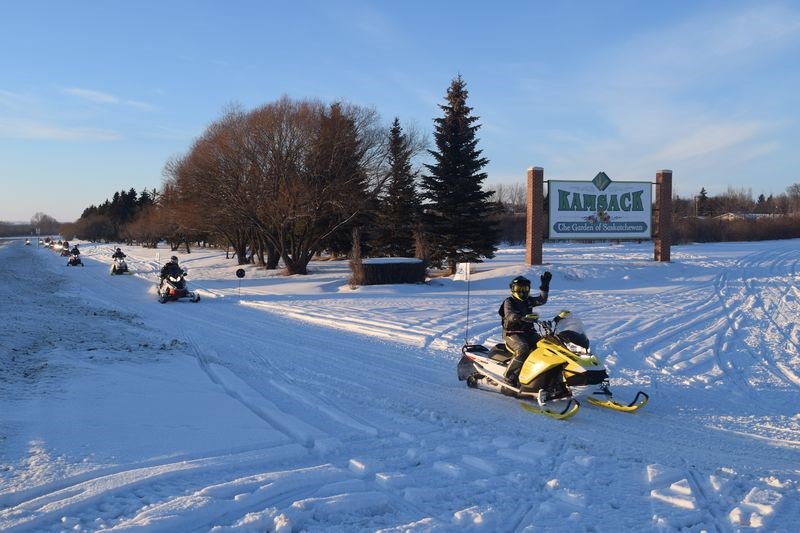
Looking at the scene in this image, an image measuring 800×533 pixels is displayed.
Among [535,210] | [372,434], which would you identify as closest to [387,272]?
[535,210]

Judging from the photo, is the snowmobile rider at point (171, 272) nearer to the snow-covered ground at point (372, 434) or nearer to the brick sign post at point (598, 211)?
the snow-covered ground at point (372, 434)

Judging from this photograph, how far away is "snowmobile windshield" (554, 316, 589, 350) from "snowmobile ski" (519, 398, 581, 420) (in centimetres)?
68

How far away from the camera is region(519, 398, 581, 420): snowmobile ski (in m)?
7.02

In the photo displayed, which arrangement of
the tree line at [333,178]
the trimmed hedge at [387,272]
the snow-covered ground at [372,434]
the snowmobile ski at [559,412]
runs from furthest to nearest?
the tree line at [333,178]
the trimmed hedge at [387,272]
the snowmobile ski at [559,412]
the snow-covered ground at [372,434]

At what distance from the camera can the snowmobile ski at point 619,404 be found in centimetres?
723

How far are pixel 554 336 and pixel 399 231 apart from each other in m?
29.0

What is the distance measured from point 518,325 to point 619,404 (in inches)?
59.6

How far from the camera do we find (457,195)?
3203cm

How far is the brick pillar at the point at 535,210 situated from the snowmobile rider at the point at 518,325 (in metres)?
18.4

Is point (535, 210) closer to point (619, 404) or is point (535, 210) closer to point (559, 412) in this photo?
point (619, 404)

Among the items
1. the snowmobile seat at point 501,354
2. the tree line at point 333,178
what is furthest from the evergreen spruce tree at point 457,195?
the snowmobile seat at point 501,354

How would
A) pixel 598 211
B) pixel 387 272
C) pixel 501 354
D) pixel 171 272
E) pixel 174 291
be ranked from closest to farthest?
pixel 501 354
pixel 174 291
pixel 171 272
pixel 387 272
pixel 598 211

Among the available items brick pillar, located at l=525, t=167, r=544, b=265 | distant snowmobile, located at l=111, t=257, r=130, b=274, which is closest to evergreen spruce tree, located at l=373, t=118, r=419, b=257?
brick pillar, located at l=525, t=167, r=544, b=265

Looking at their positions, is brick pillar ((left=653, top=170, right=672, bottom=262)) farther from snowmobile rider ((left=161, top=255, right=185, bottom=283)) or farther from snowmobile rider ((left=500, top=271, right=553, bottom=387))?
snowmobile rider ((left=500, top=271, right=553, bottom=387))
